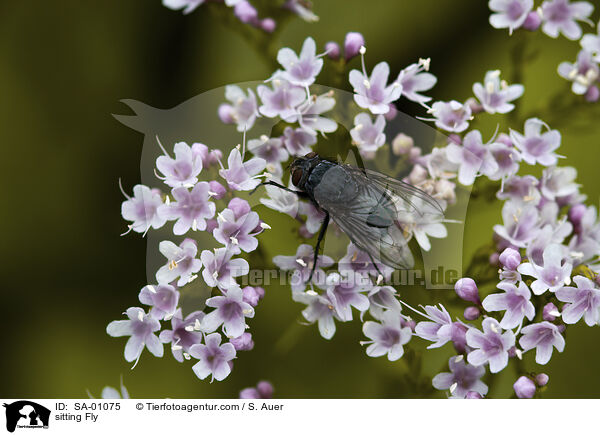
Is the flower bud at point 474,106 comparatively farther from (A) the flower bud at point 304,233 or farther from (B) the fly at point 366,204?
(A) the flower bud at point 304,233

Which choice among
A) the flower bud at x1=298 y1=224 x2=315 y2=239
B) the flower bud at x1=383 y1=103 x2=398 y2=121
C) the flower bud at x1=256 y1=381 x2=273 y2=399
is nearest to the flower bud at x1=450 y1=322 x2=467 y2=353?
the flower bud at x1=298 y1=224 x2=315 y2=239

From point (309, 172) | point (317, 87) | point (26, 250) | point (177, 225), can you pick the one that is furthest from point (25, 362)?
point (317, 87)

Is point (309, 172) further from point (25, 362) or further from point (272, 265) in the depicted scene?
point (25, 362)

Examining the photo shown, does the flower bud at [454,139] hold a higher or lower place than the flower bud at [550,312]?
higher

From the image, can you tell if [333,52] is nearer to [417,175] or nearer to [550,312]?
[417,175]

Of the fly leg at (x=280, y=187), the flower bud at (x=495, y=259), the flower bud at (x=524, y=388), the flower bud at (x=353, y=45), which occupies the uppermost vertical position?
the flower bud at (x=353, y=45)

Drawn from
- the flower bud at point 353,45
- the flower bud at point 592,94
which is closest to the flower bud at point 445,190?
the flower bud at point 353,45
